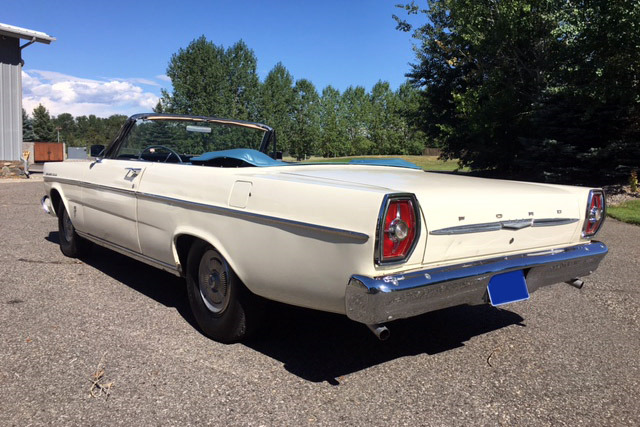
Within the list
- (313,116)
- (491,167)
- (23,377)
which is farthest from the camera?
(313,116)

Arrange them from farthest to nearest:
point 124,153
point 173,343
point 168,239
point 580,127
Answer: point 580,127 < point 124,153 < point 168,239 < point 173,343

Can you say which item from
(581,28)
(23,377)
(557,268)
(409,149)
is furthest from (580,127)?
(409,149)

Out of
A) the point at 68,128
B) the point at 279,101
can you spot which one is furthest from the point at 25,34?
the point at 68,128

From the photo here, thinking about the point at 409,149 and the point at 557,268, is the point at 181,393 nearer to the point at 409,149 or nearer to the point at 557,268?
the point at 557,268

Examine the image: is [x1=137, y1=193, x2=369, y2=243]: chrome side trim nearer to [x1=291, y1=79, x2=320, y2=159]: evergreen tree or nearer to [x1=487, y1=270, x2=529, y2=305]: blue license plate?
[x1=487, y1=270, x2=529, y2=305]: blue license plate

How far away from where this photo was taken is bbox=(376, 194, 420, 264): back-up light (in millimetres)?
2205

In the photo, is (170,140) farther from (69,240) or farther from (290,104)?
(290,104)

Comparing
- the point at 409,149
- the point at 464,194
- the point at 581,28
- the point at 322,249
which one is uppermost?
the point at 581,28

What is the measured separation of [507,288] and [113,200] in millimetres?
3052

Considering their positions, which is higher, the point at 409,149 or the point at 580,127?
the point at 580,127

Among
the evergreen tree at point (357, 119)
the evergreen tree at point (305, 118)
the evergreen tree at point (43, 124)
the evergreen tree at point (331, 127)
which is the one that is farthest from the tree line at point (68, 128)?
the evergreen tree at point (357, 119)

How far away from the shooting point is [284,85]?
44.9m

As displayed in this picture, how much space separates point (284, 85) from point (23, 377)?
1737 inches

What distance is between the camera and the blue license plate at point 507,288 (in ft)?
8.54
